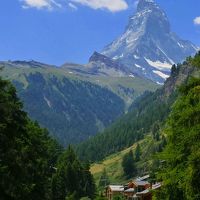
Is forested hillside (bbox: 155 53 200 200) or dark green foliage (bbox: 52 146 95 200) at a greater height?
forested hillside (bbox: 155 53 200 200)

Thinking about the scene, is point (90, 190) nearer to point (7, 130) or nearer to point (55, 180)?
point (55, 180)

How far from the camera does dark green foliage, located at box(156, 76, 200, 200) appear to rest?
106 ft

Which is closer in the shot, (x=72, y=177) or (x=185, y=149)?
(x=185, y=149)

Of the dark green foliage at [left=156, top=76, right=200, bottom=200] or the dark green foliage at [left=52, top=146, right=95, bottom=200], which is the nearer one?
the dark green foliage at [left=156, top=76, right=200, bottom=200]

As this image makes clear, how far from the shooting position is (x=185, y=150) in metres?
37.8

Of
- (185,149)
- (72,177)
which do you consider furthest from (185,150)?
(72,177)

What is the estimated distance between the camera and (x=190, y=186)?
32.6 m

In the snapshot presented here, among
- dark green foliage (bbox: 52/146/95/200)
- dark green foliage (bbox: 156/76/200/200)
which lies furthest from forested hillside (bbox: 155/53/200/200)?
dark green foliage (bbox: 52/146/95/200)

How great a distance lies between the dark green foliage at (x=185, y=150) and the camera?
32438 millimetres

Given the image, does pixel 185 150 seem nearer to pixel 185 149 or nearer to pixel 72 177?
pixel 185 149

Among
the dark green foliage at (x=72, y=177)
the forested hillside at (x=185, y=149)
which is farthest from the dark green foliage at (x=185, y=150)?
the dark green foliage at (x=72, y=177)

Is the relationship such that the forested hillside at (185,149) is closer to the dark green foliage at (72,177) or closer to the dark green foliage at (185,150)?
the dark green foliage at (185,150)

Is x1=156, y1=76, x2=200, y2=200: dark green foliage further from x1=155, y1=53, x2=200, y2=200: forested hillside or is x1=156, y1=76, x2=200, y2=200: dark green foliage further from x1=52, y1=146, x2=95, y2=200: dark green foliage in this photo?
x1=52, y1=146, x2=95, y2=200: dark green foliage

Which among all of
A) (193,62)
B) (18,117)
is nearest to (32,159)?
(18,117)
